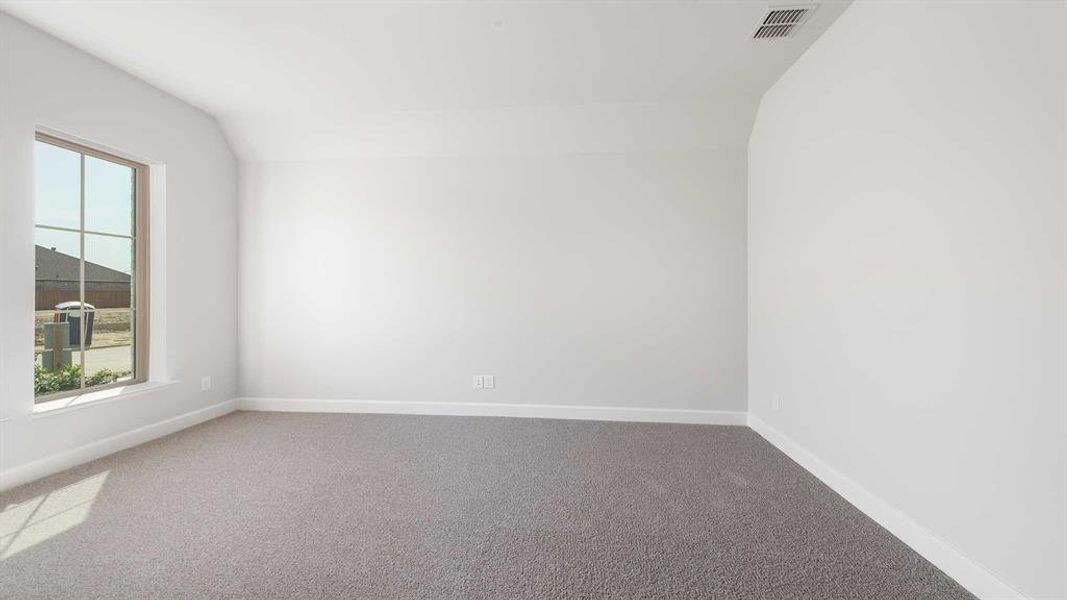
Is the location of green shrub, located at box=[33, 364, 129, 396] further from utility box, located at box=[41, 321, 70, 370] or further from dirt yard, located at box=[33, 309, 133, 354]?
dirt yard, located at box=[33, 309, 133, 354]

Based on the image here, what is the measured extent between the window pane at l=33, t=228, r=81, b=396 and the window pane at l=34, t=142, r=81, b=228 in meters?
0.11

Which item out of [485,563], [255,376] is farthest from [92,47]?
[485,563]

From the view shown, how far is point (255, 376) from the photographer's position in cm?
400

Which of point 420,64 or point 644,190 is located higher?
point 420,64

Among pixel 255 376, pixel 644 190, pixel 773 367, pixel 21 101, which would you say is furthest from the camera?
pixel 255 376

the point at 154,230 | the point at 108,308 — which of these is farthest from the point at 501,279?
the point at 108,308

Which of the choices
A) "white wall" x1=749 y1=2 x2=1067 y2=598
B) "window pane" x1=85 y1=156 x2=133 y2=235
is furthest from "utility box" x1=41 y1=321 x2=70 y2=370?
"white wall" x1=749 y1=2 x2=1067 y2=598

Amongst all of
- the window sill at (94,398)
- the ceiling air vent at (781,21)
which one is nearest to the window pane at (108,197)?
the window sill at (94,398)

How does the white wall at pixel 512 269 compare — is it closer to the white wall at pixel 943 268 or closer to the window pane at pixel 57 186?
the white wall at pixel 943 268

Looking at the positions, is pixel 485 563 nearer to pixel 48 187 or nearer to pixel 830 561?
pixel 830 561

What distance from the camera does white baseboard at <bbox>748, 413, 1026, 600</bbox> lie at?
4.98 feet

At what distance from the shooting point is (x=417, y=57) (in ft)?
8.93

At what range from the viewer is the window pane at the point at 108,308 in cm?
292

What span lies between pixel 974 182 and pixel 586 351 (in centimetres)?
267
